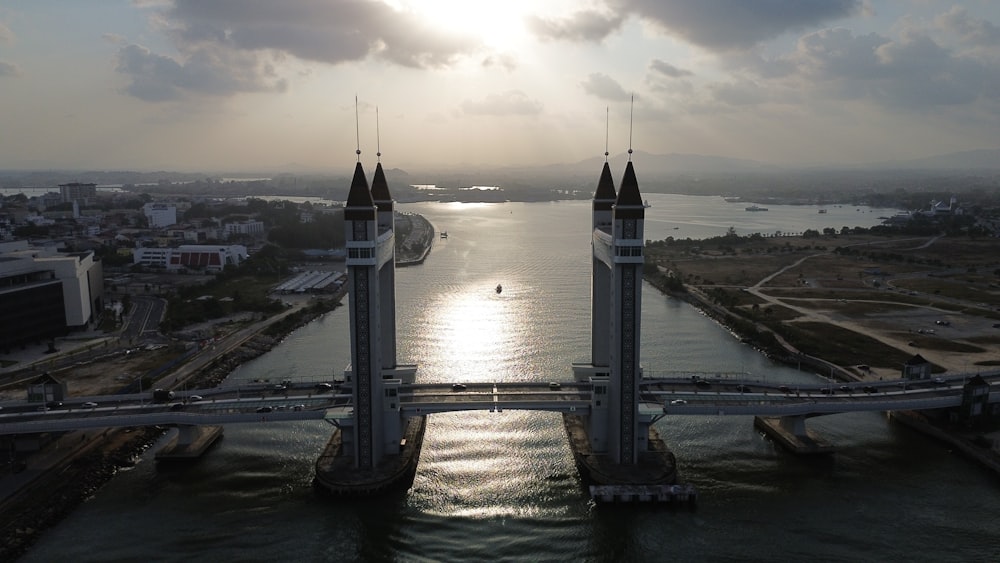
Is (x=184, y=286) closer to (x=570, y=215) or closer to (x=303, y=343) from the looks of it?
(x=303, y=343)

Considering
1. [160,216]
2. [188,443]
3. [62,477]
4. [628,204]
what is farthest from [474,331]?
[160,216]

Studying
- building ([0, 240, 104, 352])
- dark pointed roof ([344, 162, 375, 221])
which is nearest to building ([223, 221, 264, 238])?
building ([0, 240, 104, 352])

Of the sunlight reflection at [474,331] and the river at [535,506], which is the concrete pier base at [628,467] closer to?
the river at [535,506]

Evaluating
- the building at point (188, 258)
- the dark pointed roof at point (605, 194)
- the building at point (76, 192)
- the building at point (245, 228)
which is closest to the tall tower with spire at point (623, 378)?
the dark pointed roof at point (605, 194)

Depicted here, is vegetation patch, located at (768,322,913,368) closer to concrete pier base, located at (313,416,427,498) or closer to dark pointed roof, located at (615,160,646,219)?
dark pointed roof, located at (615,160,646,219)

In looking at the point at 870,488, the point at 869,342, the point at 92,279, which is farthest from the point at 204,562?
the point at 869,342
